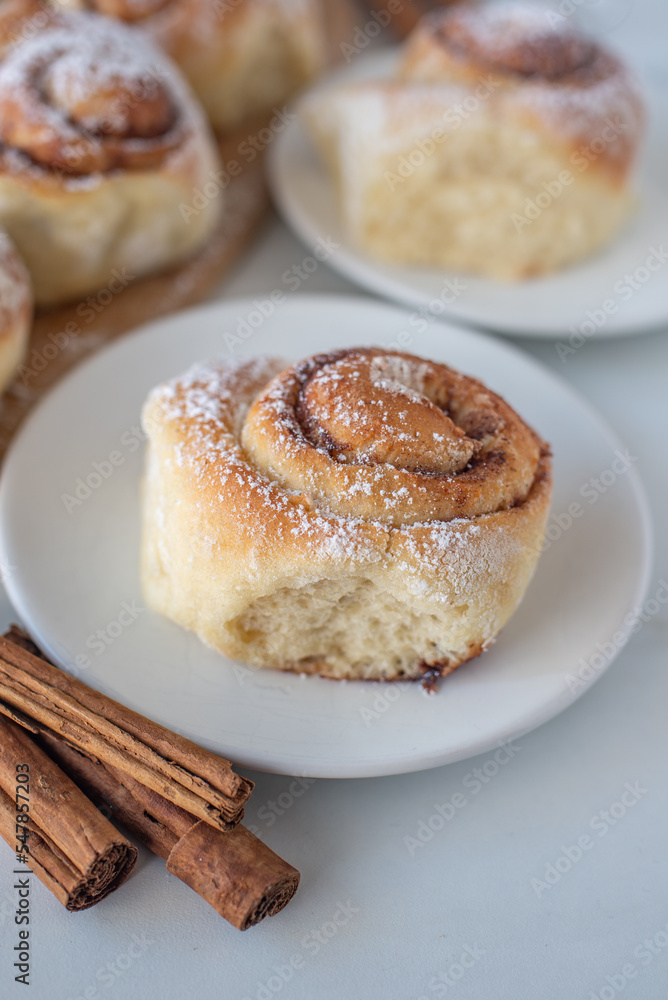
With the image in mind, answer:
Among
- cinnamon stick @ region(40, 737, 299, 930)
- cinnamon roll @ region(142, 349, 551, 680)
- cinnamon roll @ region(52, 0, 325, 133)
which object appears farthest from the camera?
cinnamon roll @ region(52, 0, 325, 133)

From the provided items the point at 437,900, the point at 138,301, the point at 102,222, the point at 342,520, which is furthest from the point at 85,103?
→ the point at 437,900

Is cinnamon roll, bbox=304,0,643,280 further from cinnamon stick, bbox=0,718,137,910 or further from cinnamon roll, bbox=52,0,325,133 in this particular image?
cinnamon stick, bbox=0,718,137,910

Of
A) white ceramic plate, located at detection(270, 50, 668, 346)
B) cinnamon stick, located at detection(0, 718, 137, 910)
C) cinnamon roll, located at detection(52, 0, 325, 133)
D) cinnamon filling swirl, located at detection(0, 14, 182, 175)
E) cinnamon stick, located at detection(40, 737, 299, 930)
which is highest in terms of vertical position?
cinnamon filling swirl, located at detection(0, 14, 182, 175)

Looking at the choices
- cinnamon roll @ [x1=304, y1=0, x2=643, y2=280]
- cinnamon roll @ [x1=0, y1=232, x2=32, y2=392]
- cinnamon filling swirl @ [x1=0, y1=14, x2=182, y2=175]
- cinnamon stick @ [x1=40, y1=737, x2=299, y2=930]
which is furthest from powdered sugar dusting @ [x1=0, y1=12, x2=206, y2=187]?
cinnamon stick @ [x1=40, y1=737, x2=299, y2=930]

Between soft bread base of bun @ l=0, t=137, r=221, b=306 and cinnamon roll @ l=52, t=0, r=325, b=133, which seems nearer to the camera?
soft bread base of bun @ l=0, t=137, r=221, b=306

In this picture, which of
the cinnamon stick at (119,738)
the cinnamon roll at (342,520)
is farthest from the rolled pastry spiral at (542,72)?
the cinnamon stick at (119,738)

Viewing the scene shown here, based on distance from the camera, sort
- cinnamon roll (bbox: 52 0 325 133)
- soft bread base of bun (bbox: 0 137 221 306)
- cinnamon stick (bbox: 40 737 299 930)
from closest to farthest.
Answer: cinnamon stick (bbox: 40 737 299 930) < soft bread base of bun (bbox: 0 137 221 306) < cinnamon roll (bbox: 52 0 325 133)

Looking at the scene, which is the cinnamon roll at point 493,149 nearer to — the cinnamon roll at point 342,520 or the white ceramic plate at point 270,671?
the white ceramic plate at point 270,671
